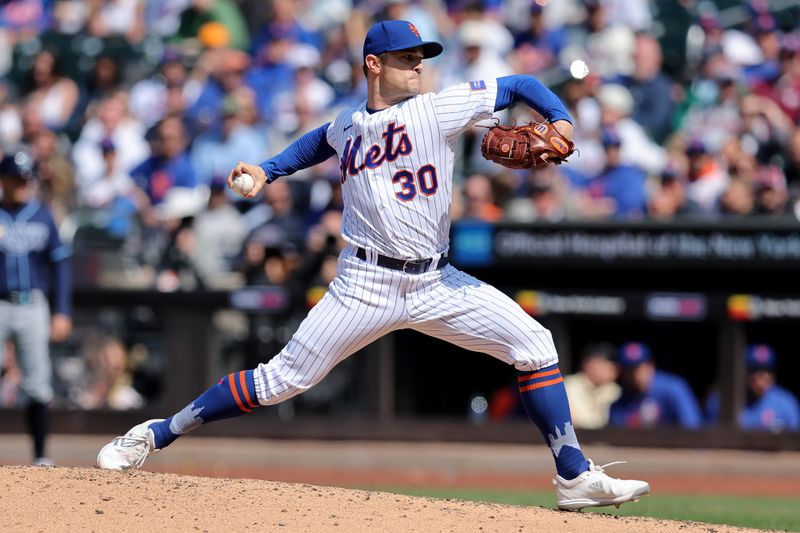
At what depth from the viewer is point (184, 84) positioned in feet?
43.3

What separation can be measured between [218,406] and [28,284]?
130 inches

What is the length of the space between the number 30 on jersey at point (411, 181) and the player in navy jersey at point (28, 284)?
3.84m

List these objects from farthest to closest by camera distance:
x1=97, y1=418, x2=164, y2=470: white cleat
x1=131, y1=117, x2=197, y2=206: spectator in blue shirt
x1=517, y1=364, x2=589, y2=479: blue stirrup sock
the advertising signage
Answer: x1=131, y1=117, x2=197, y2=206: spectator in blue shirt → the advertising signage → x1=97, y1=418, x2=164, y2=470: white cleat → x1=517, y1=364, x2=589, y2=479: blue stirrup sock

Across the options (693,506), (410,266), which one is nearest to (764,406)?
(693,506)

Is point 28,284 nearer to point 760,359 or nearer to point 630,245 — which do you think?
point 630,245

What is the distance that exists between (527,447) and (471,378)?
2.31ft

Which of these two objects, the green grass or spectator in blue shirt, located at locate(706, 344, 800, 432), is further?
spectator in blue shirt, located at locate(706, 344, 800, 432)

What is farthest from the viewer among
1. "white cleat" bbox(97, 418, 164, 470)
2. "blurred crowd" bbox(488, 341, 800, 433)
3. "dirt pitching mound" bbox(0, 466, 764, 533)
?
"blurred crowd" bbox(488, 341, 800, 433)

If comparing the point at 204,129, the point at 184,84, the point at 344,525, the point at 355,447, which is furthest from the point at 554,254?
the point at 344,525

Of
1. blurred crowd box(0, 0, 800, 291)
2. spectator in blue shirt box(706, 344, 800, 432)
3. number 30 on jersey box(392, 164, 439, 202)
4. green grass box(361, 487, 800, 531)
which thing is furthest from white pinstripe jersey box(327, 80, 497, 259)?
spectator in blue shirt box(706, 344, 800, 432)

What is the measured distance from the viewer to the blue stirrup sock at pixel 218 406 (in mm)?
5430

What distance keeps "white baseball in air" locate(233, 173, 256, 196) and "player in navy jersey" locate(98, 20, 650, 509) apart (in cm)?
3

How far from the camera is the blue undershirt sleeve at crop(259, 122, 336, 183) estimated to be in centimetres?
566

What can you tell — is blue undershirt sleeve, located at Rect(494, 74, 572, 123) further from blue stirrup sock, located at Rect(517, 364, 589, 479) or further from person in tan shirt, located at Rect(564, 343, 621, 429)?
person in tan shirt, located at Rect(564, 343, 621, 429)
